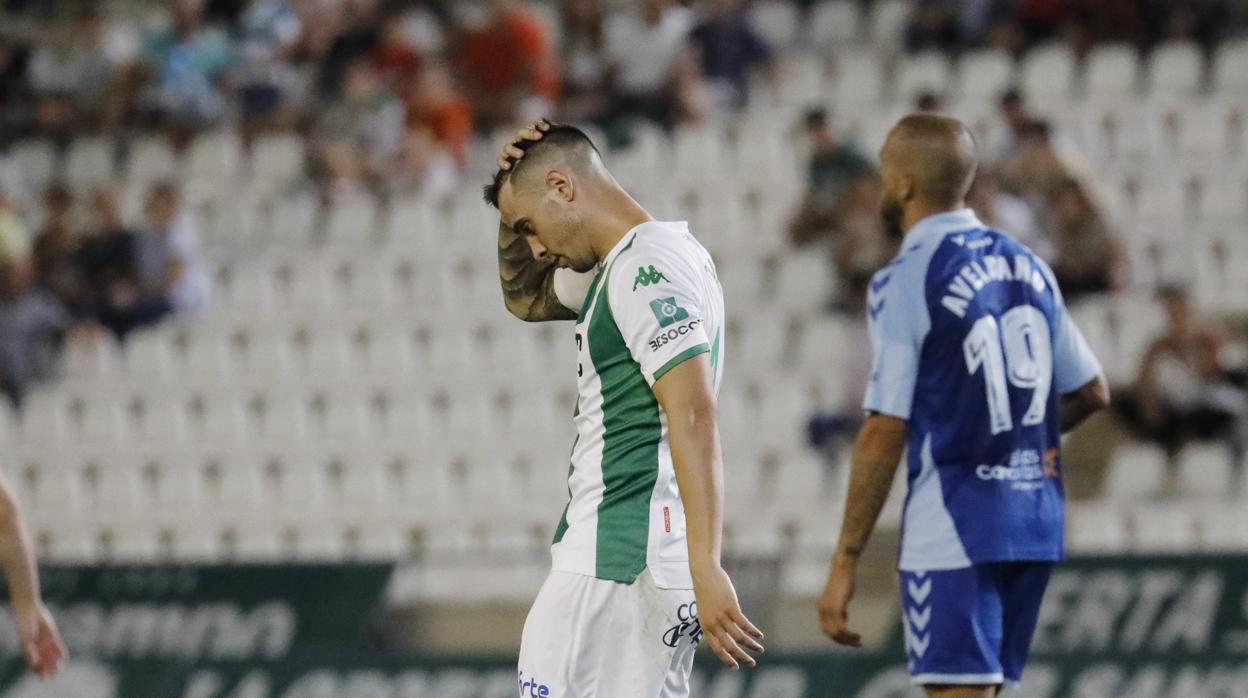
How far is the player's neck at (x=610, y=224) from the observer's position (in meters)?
3.80

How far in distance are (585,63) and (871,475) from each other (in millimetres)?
8534

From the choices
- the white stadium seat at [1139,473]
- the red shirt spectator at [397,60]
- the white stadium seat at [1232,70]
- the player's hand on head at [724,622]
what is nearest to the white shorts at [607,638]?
the player's hand on head at [724,622]

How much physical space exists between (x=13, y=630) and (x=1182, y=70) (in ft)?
25.1

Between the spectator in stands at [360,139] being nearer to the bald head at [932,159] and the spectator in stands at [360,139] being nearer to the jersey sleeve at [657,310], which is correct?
the bald head at [932,159]

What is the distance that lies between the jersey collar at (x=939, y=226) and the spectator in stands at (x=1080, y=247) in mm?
5186

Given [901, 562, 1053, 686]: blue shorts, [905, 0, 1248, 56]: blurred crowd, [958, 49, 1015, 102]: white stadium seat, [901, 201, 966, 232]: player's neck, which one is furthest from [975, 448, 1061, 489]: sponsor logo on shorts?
[905, 0, 1248, 56]: blurred crowd

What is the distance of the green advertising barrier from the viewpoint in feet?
24.4

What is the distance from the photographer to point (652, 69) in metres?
12.2

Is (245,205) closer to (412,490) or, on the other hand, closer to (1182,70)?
(412,490)

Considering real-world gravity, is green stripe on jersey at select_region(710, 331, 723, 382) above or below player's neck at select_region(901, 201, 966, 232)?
below

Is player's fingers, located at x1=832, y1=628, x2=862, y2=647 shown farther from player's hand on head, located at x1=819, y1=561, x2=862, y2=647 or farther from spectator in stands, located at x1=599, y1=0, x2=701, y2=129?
spectator in stands, located at x1=599, y1=0, x2=701, y2=129

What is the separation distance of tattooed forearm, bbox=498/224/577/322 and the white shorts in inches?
28.5

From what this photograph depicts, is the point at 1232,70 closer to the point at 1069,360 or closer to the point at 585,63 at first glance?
the point at 585,63

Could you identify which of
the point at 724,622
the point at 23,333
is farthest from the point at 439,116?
the point at 724,622
